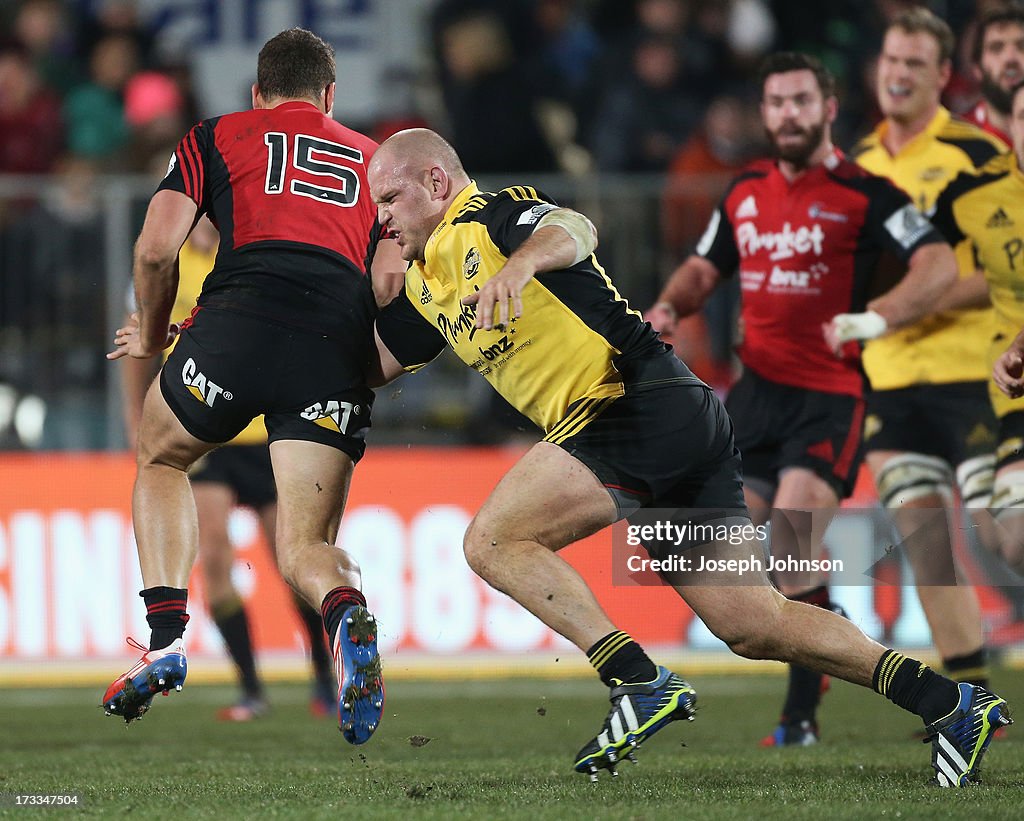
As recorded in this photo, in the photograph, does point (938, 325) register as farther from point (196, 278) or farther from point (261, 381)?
point (196, 278)

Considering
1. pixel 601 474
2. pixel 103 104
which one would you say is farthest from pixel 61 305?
pixel 601 474

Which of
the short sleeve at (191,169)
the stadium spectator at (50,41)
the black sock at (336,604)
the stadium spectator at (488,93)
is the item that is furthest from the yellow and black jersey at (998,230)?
the stadium spectator at (50,41)

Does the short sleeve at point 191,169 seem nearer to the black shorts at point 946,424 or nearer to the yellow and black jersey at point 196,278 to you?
the yellow and black jersey at point 196,278

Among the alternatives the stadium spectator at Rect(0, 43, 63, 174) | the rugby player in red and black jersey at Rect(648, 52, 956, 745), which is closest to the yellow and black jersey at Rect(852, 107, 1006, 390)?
the rugby player in red and black jersey at Rect(648, 52, 956, 745)

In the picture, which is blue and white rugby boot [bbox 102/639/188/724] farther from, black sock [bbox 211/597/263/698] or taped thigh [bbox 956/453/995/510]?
taped thigh [bbox 956/453/995/510]

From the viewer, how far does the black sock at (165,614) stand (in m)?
5.66

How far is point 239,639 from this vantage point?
8.48 metres

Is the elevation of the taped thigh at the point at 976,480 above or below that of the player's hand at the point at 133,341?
below

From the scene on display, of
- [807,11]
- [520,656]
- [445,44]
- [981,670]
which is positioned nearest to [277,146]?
[981,670]

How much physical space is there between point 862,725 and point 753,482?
4.36 feet

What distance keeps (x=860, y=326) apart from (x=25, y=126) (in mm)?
8117

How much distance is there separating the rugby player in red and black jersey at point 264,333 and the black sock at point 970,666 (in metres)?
2.98

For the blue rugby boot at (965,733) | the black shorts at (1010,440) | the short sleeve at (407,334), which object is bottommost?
the blue rugby boot at (965,733)

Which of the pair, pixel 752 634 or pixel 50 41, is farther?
pixel 50 41
